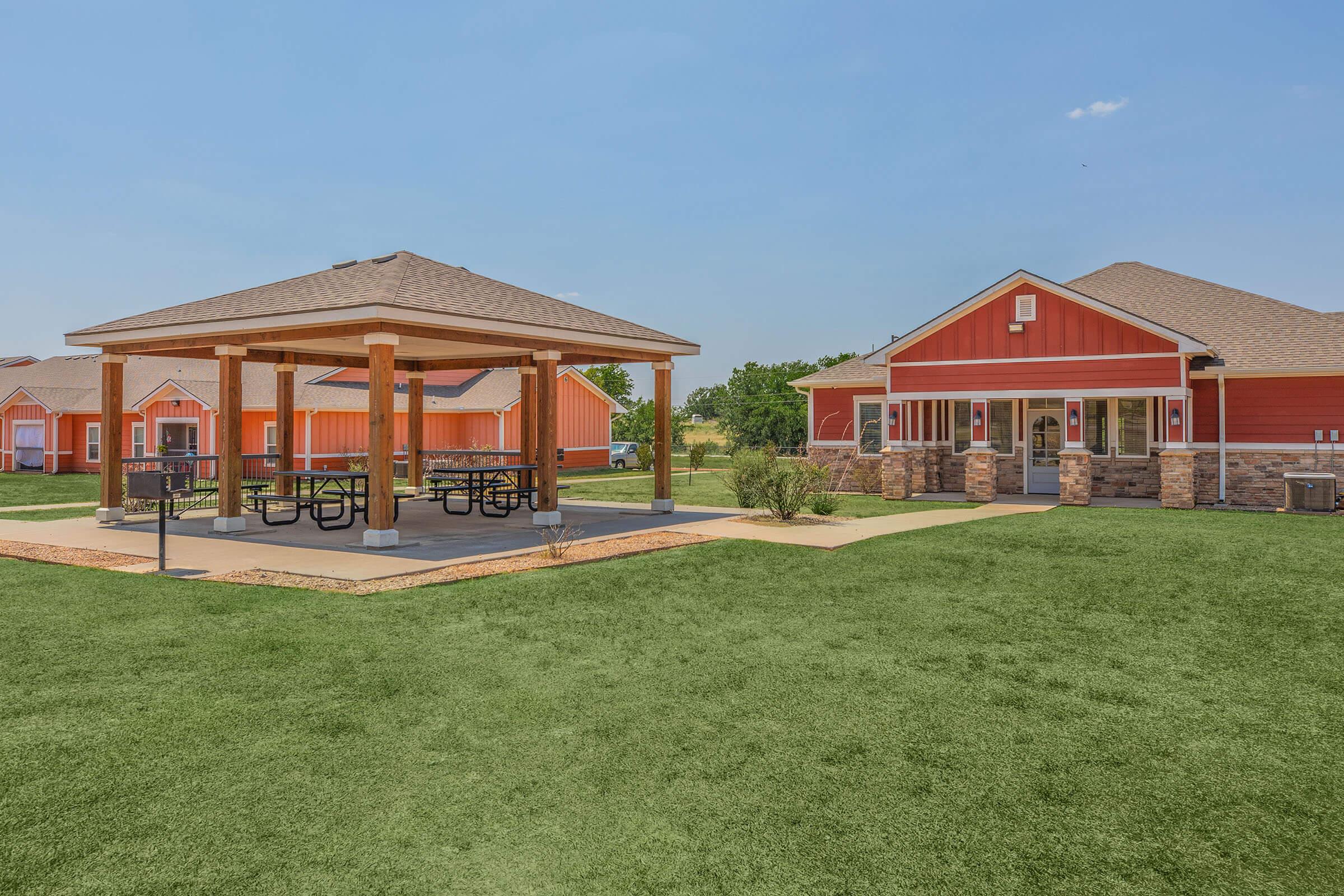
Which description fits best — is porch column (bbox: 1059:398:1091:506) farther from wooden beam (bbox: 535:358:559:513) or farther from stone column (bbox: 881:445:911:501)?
wooden beam (bbox: 535:358:559:513)

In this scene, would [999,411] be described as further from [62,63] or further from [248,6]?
[62,63]

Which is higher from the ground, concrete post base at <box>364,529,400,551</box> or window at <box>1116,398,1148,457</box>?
window at <box>1116,398,1148,457</box>

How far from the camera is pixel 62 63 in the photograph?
15.8 meters

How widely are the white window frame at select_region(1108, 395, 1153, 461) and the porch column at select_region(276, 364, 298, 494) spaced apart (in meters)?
18.4

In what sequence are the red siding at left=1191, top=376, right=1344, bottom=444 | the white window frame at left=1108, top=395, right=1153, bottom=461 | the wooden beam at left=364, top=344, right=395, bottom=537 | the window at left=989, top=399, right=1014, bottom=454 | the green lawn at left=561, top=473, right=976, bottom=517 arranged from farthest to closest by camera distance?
the window at left=989, top=399, right=1014, bottom=454 → the white window frame at left=1108, top=395, right=1153, bottom=461 → the green lawn at left=561, top=473, right=976, bottom=517 → the red siding at left=1191, top=376, right=1344, bottom=444 → the wooden beam at left=364, top=344, right=395, bottom=537

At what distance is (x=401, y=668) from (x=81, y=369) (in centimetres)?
4272

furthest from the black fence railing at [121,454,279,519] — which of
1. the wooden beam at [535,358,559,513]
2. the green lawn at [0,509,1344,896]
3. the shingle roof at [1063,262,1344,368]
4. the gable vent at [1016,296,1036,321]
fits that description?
the shingle roof at [1063,262,1344,368]

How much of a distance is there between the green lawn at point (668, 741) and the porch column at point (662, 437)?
7.67 metres

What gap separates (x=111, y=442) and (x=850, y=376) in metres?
18.0

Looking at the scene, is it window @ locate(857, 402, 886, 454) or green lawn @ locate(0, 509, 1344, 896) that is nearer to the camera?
green lawn @ locate(0, 509, 1344, 896)

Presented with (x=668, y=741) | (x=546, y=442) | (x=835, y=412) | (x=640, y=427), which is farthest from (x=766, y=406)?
(x=668, y=741)

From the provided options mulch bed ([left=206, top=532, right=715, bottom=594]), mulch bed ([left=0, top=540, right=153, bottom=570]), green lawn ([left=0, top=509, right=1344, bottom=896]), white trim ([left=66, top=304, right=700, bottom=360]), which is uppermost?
white trim ([left=66, top=304, right=700, bottom=360])

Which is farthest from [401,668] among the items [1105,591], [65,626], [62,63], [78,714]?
[62,63]

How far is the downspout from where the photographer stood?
18.0 metres
